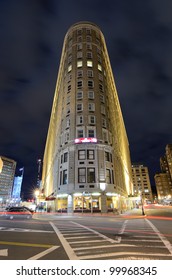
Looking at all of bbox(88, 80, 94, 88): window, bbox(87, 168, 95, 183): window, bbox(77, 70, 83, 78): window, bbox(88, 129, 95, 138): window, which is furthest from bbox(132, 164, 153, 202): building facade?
bbox(87, 168, 95, 183): window

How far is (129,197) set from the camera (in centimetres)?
5497

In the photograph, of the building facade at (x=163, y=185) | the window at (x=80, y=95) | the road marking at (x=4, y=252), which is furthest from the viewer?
the building facade at (x=163, y=185)

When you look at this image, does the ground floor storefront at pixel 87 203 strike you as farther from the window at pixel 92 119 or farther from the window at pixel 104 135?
the window at pixel 92 119

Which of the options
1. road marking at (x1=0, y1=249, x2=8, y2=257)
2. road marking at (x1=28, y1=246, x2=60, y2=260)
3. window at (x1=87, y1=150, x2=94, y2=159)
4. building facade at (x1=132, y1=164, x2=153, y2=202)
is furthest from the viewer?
building facade at (x1=132, y1=164, x2=153, y2=202)

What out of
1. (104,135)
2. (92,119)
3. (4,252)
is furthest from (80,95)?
(4,252)

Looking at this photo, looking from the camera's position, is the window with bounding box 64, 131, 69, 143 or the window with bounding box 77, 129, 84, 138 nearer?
the window with bounding box 77, 129, 84, 138

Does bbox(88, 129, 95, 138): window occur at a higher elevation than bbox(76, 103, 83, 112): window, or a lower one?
lower

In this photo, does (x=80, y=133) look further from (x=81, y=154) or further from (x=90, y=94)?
(x=90, y=94)

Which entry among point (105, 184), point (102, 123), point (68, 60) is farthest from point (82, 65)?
point (105, 184)

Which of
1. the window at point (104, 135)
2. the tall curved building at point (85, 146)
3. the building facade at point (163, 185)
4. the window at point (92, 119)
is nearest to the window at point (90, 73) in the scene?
the tall curved building at point (85, 146)

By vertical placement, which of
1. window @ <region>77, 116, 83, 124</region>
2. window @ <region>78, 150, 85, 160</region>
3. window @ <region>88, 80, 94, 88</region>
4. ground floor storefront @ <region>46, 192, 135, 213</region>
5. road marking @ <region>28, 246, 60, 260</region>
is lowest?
road marking @ <region>28, 246, 60, 260</region>

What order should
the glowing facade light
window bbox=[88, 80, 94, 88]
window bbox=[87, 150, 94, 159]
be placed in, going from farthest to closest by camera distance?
window bbox=[88, 80, 94, 88], the glowing facade light, window bbox=[87, 150, 94, 159]

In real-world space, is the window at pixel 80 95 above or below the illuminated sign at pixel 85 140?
above

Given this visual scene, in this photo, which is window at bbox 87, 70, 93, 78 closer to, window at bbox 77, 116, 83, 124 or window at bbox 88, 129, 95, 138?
window at bbox 77, 116, 83, 124
